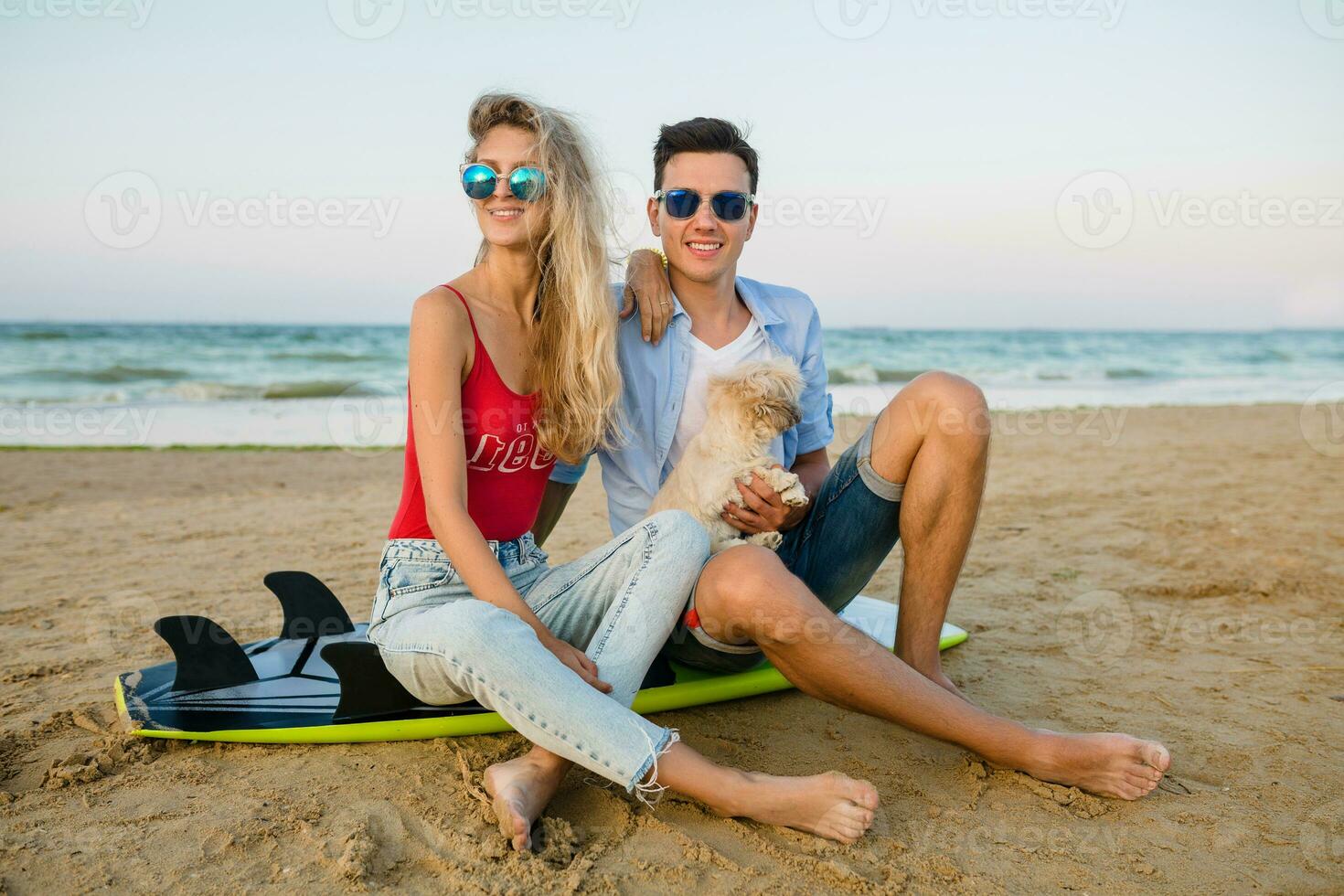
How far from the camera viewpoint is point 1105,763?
248 cm

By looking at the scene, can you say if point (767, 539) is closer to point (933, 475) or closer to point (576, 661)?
point (933, 475)

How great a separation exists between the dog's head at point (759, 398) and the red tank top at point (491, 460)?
2.19 ft

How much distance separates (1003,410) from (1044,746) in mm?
12754

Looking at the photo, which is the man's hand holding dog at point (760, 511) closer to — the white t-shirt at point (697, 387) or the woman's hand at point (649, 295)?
the white t-shirt at point (697, 387)

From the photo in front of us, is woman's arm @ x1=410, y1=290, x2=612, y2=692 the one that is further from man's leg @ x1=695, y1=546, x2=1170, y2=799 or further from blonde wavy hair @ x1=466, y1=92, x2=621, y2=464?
man's leg @ x1=695, y1=546, x2=1170, y2=799

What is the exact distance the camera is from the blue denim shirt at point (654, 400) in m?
3.24

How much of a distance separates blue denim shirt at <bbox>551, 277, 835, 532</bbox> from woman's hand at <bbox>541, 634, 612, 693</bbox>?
872 millimetres

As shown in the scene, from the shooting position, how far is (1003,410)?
14.5 metres

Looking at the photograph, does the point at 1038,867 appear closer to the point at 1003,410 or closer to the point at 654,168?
the point at 654,168

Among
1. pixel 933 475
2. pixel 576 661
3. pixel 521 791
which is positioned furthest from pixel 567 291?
pixel 521 791

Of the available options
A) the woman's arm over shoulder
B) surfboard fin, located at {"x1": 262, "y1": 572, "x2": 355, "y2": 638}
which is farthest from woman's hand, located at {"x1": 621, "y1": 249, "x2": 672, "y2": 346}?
surfboard fin, located at {"x1": 262, "y1": 572, "x2": 355, "y2": 638}

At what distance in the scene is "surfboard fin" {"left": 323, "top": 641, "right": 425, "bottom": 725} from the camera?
2656 millimetres

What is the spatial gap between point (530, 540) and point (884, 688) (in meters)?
1.14

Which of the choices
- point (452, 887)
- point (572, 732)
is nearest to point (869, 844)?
point (572, 732)
